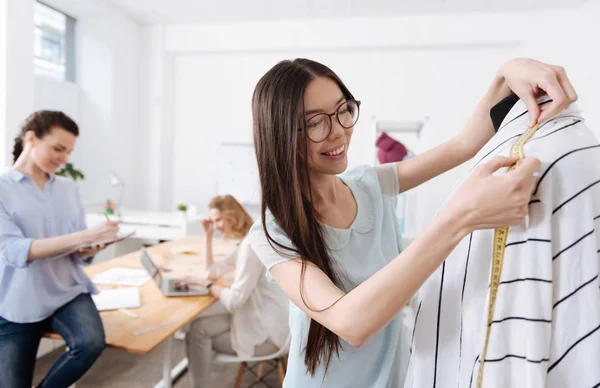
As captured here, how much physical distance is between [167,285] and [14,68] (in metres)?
2.39

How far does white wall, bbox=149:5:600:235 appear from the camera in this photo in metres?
4.77

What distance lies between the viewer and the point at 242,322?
2.32 metres

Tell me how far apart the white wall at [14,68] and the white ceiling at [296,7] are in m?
1.77

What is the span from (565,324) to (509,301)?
81mm

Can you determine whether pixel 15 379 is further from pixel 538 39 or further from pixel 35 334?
pixel 538 39

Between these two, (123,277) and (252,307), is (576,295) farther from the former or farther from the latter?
(123,277)

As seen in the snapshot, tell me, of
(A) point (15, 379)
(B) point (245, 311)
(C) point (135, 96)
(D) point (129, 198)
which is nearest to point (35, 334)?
(A) point (15, 379)

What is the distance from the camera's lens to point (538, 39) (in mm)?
4781

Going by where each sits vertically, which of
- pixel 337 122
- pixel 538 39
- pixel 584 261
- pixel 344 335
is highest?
pixel 538 39

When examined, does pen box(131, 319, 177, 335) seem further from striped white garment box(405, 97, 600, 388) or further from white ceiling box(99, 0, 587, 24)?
white ceiling box(99, 0, 587, 24)

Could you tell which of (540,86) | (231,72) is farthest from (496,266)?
(231,72)

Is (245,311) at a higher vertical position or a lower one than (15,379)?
higher

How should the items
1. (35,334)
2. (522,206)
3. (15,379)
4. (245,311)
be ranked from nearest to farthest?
1. (522,206)
2. (15,379)
3. (35,334)
4. (245,311)

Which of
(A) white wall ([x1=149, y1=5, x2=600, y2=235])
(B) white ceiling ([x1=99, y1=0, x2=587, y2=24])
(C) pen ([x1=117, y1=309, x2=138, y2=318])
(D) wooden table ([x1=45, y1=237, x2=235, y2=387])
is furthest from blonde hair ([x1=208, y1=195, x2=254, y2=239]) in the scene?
(B) white ceiling ([x1=99, y1=0, x2=587, y2=24])
